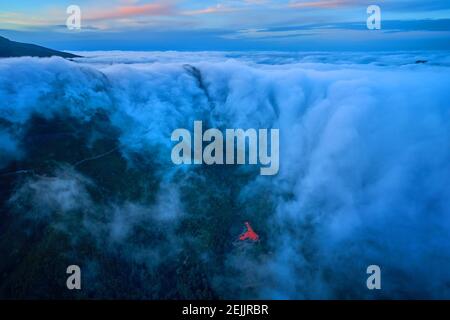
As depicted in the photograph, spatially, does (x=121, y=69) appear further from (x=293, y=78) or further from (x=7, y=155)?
(x=293, y=78)

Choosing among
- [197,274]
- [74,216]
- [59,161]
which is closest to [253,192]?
[197,274]

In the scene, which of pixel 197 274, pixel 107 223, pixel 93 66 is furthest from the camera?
pixel 93 66

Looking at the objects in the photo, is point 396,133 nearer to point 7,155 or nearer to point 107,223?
point 107,223

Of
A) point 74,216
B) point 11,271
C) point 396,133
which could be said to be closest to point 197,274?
point 74,216

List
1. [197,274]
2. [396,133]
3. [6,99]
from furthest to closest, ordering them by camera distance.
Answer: [396,133] < [6,99] < [197,274]

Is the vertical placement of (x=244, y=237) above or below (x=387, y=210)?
below

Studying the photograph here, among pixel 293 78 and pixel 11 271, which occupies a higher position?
pixel 293 78

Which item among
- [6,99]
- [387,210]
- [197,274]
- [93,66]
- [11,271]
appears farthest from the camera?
[93,66]

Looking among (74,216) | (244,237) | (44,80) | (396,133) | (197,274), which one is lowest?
(197,274)

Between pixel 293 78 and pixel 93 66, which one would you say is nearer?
pixel 293 78
